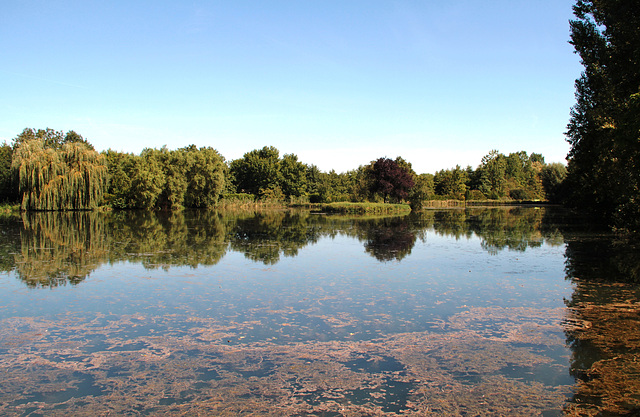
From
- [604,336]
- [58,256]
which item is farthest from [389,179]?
[604,336]

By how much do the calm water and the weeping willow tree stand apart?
25418mm

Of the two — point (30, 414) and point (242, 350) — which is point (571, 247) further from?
point (30, 414)

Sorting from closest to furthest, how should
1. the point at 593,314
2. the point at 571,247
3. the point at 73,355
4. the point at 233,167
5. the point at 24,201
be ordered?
the point at 73,355, the point at 593,314, the point at 571,247, the point at 24,201, the point at 233,167

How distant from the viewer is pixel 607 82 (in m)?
17.7

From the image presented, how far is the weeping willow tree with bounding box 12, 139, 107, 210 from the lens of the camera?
32.9 metres

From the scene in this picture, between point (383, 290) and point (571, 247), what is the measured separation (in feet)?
33.3

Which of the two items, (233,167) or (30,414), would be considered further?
(233,167)

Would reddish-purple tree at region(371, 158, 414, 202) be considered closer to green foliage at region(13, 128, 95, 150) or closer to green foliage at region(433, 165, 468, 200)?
green foliage at region(433, 165, 468, 200)

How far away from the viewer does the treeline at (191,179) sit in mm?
34000

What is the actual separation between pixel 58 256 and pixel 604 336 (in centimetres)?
1319

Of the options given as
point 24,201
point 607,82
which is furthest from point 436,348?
point 24,201

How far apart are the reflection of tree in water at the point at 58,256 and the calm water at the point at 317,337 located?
0.37 feet

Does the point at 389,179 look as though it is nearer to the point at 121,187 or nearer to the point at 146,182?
the point at 146,182

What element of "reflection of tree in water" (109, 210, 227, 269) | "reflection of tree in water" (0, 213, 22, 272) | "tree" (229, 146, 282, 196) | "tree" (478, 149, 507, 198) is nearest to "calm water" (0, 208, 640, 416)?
"reflection of tree in water" (0, 213, 22, 272)
